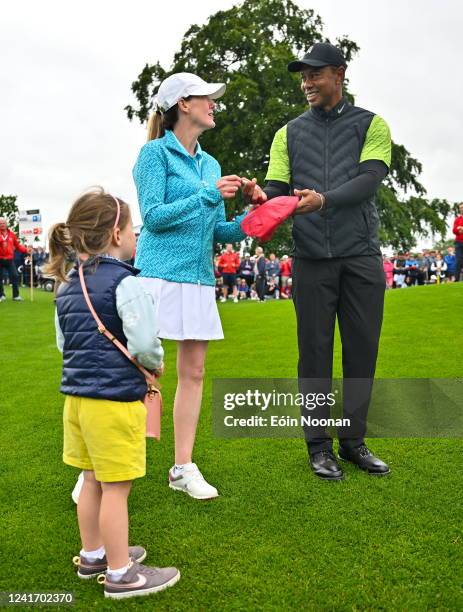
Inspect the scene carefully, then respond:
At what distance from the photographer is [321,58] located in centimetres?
367

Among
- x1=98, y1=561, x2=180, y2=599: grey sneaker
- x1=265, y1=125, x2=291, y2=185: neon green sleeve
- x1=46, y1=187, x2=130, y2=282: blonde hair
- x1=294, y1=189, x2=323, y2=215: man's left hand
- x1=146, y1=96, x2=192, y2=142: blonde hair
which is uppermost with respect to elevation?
x1=146, y1=96, x2=192, y2=142: blonde hair

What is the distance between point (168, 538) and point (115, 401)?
879mm

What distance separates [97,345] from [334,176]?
1898 millimetres

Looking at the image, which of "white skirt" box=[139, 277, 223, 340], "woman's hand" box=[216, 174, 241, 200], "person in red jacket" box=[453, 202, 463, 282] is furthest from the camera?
"person in red jacket" box=[453, 202, 463, 282]

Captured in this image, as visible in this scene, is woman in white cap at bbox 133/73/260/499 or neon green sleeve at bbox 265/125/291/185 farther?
neon green sleeve at bbox 265/125/291/185

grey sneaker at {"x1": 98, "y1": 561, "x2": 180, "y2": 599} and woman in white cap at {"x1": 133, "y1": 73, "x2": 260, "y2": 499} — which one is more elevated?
woman in white cap at {"x1": 133, "y1": 73, "x2": 260, "y2": 499}

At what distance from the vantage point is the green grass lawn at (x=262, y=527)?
8.16ft

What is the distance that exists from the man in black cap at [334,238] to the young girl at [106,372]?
1.36m

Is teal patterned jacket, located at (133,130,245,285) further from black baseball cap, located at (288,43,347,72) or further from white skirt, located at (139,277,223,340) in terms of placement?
black baseball cap, located at (288,43,347,72)

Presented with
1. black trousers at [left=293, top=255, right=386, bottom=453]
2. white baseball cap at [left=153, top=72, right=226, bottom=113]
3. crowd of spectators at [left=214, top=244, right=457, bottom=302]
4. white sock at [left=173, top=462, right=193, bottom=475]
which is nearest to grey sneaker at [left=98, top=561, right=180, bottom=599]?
white sock at [left=173, top=462, right=193, bottom=475]

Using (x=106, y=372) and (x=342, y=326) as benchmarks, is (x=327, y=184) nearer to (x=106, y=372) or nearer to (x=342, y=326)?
(x=342, y=326)

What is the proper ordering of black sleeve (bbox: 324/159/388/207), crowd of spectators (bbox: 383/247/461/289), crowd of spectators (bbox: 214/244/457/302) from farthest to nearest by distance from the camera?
crowd of spectators (bbox: 383/247/461/289) → crowd of spectators (bbox: 214/244/457/302) → black sleeve (bbox: 324/159/388/207)

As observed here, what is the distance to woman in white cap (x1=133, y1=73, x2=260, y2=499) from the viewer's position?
332cm

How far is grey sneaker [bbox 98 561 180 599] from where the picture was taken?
2.48m
